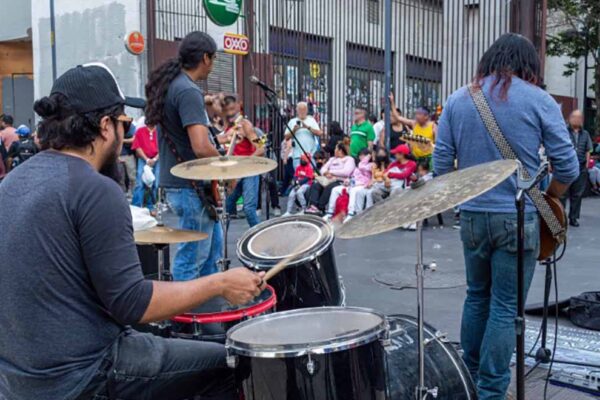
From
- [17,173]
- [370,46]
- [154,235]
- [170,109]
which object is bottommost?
[154,235]

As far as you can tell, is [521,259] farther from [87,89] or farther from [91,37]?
[91,37]

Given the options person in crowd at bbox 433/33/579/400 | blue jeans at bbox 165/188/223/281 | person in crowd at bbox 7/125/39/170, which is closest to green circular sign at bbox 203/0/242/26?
person in crowd at bbox 7/125/39/170

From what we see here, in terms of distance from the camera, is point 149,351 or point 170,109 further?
point 170,109

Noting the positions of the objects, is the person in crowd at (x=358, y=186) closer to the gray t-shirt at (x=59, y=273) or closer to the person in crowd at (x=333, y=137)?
the person in crowd at (x=333, y=137)

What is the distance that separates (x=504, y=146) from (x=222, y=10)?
893 cm

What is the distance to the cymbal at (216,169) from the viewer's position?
4156 mm

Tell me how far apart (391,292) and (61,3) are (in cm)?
1278

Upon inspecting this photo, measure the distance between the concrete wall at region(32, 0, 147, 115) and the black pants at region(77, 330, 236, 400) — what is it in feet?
41.2

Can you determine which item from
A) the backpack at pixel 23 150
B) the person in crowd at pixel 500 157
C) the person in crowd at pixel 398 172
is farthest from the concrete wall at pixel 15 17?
the person in crowd at pixel 500 157

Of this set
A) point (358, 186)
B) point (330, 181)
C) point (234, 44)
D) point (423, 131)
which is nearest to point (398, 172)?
point (358, 186)

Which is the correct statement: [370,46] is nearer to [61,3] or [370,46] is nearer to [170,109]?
[61,3]

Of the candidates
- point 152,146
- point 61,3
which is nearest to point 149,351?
point 152,146

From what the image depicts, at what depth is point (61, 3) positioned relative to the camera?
1596 cm

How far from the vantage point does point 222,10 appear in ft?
37.7
